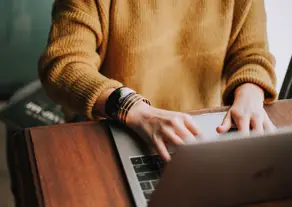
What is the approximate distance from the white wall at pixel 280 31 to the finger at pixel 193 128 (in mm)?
995

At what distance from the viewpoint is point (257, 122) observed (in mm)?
891

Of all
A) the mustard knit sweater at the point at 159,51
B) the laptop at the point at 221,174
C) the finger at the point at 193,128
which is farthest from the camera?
the mustard knit sweater at the point at 159,51

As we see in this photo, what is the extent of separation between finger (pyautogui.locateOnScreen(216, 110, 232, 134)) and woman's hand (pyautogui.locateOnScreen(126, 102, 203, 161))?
0.16 feet

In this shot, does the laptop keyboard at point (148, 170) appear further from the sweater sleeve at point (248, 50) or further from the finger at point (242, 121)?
the sweater sleeve at point (248, 50)

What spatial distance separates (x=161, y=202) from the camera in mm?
624

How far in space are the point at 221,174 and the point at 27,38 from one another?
149 centimetres

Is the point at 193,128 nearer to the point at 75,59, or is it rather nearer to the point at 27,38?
the point at 75,59

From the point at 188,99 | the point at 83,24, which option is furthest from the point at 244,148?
the point at 188,99

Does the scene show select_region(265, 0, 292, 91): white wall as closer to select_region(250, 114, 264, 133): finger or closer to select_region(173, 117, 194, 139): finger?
select_region(250, 114, 264, 133): finger

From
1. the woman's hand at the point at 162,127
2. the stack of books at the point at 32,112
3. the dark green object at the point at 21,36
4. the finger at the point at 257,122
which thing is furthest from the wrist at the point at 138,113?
the dark green object at the point at 21,36

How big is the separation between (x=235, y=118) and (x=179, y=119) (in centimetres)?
13

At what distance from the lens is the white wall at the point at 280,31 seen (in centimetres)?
172

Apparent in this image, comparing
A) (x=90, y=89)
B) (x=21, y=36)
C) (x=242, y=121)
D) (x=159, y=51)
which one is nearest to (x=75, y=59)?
(x=90, y=89)

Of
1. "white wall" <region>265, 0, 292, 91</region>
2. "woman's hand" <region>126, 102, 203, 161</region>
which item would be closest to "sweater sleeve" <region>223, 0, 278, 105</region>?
"woman's hand" <region>126, 102, 203, 161</region>
